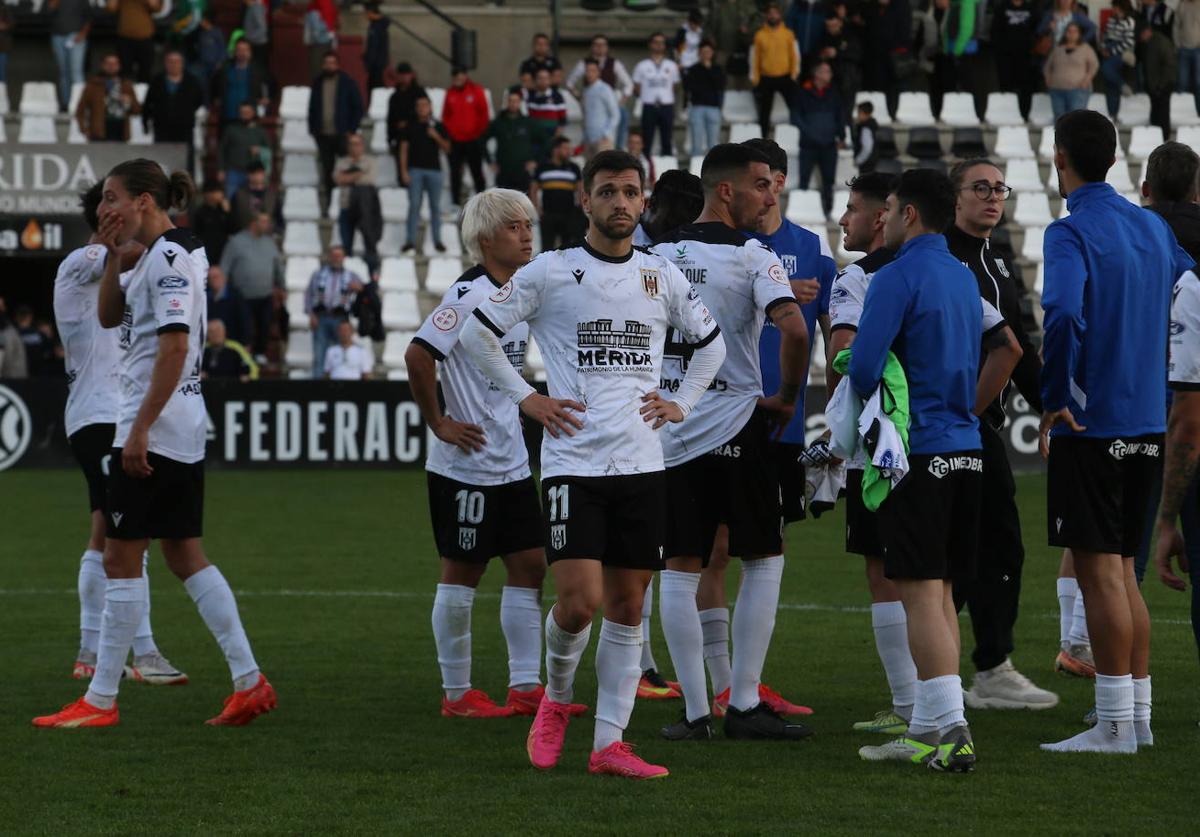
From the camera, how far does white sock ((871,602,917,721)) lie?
23.9 ft

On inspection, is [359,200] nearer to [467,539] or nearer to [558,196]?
[558,196]

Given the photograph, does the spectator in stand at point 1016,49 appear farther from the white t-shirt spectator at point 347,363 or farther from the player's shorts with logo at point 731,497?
the player's shorts with logo at point 731,497

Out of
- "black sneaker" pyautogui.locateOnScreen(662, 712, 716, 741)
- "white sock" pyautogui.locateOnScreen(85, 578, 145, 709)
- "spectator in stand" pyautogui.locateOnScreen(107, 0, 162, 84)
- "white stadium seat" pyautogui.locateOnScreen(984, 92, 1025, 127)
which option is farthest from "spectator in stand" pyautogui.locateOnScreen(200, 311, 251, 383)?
"black sneaker" pyautogui.locateOnScreen(662, 712, 716, 741)

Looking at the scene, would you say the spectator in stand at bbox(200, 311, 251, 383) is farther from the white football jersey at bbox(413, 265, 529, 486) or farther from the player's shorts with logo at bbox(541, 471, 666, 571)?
the player's shorts with logo at bbox(541, 471, 666, 571)

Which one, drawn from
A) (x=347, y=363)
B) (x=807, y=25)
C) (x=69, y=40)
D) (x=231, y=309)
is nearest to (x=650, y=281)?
(x=347, y=363)

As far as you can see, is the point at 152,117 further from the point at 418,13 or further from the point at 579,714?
the point at 579,714

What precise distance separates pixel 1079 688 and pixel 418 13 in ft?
74.6

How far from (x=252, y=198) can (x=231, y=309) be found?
65.0 inches

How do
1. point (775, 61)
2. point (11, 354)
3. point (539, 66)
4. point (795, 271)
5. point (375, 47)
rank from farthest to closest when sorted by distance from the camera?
point (375, 47) → point (775, 61) → point (539, 66) → point (11, 354) → point (795, 271)

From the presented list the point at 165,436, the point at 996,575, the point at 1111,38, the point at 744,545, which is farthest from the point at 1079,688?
the point at 1111,38

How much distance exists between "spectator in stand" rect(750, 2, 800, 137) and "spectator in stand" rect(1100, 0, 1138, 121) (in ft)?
14.1

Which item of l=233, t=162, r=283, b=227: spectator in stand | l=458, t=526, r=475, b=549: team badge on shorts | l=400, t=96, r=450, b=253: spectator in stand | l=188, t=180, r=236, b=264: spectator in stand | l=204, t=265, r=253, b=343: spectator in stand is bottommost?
l=458, t=526, r=475, b=549: team badge on shorts

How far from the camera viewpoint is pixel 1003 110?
89.2 feet

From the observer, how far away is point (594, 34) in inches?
1147
